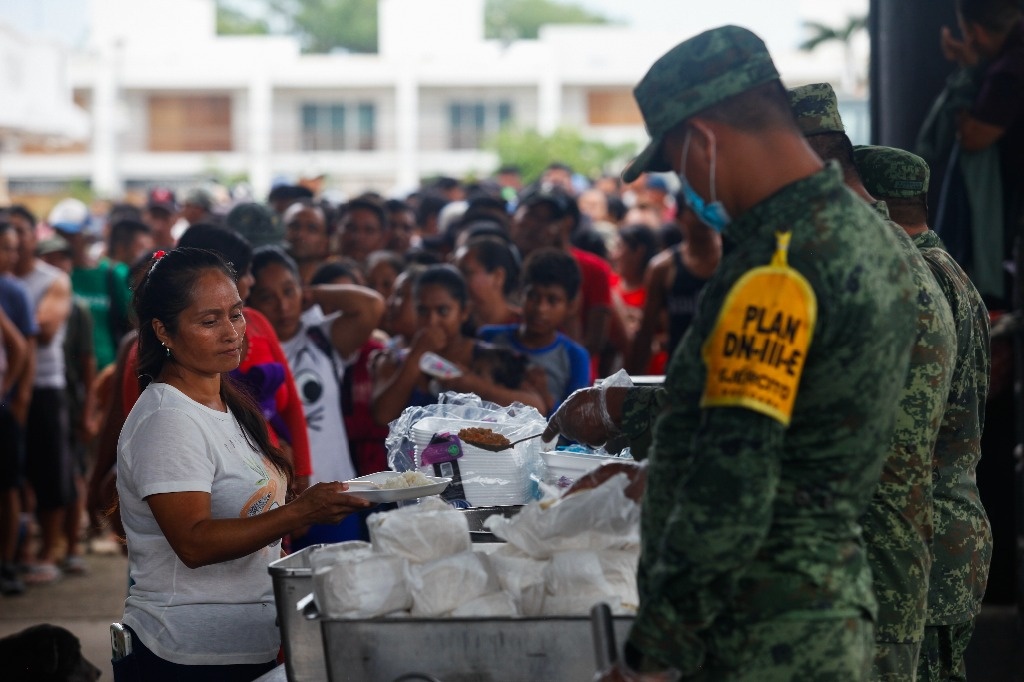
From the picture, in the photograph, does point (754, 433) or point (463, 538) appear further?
point (463, 538)

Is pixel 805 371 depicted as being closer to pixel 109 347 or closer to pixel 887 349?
pixel 887 349

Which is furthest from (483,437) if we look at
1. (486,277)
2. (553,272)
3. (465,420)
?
(486,277)

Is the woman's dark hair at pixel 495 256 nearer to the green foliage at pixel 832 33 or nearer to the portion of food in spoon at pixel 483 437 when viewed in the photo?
the portion of food in spoon at pixel 483 437

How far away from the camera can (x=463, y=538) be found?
8.18 feet

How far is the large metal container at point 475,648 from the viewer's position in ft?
7.47

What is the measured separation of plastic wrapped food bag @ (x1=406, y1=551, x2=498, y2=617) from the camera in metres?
2.34

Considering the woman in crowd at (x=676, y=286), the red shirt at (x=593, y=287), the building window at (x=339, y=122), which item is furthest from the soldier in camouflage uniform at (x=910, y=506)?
the building window at (x=339, y=122)

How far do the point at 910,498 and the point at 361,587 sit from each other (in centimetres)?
123

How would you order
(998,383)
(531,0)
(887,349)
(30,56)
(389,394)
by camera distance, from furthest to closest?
(531,0) < (30,56) < (998,383) < (389,394) < (887,349)

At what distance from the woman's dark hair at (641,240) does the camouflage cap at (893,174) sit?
6.17 metres

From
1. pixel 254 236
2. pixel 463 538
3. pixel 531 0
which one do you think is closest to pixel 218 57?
pixel 531 0

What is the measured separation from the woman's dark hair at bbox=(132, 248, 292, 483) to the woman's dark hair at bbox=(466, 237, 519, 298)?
2.95 metres

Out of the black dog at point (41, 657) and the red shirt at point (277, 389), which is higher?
the red shirt at point (277, 389)

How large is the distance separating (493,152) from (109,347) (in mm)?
29333
